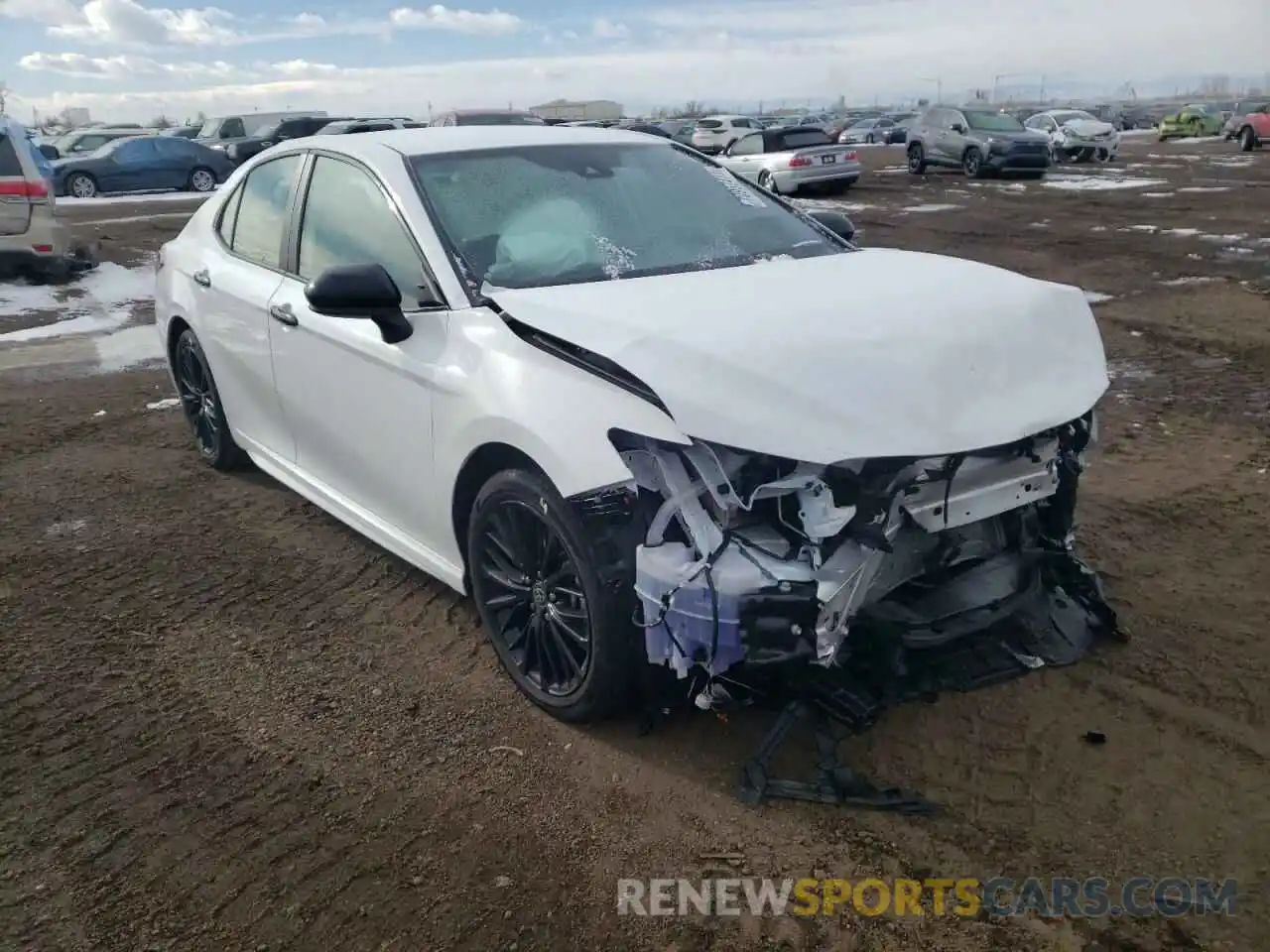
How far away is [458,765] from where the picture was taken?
315cm

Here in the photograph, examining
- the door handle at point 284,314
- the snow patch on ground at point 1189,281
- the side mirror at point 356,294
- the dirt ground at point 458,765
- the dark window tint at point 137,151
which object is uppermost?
the side mirror at point 356,294

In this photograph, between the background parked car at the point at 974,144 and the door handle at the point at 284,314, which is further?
the background parked car at the point at 974,144

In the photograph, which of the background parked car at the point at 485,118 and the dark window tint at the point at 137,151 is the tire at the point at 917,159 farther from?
the dark window tint at the point at 137,151

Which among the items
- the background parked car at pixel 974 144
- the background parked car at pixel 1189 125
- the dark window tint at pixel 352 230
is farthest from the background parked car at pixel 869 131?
the dark window tint at pixel 352 230

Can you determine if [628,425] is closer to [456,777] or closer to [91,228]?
[456,777]

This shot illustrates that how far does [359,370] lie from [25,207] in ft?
32.3

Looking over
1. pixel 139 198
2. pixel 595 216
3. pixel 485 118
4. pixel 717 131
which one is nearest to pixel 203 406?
pixel 595 216

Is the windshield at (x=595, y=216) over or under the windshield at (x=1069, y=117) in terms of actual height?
over

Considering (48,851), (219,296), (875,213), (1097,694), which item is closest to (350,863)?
(48,851)

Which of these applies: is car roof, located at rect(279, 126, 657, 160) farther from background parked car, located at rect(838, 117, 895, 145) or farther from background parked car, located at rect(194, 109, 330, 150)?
background parked car, located at rect(838, 117, 895, 145)

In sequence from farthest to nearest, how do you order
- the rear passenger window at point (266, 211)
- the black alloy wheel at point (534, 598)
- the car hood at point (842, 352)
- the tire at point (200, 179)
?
the tire at point (200, 179) → the rear passenger window at point (266, 211) → the black alloy wheel at point (534, 598) → the car hood at point (842, 352)

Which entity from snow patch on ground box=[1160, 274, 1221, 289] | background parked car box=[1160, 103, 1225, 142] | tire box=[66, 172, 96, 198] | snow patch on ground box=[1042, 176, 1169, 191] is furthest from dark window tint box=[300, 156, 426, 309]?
background parked car box=[1160, 103, 1225, 142]

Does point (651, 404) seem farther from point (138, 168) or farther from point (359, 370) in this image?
point (138, 168)

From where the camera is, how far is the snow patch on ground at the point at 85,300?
32.4 ft
